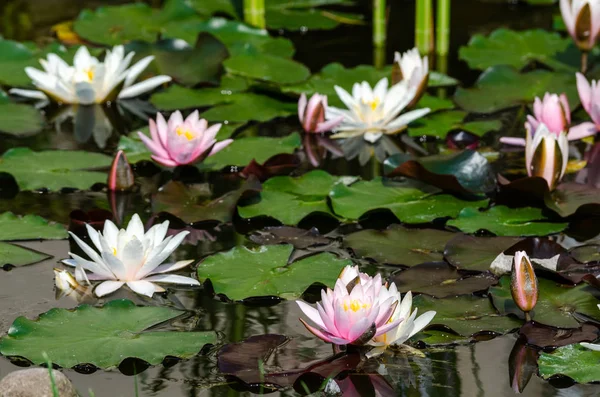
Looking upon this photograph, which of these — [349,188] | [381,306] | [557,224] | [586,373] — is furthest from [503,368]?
[349,188]

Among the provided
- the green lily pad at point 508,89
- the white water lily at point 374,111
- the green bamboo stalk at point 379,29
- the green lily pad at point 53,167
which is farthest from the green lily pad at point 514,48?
the green lily pad at point 53,167

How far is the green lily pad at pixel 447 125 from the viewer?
4.12m

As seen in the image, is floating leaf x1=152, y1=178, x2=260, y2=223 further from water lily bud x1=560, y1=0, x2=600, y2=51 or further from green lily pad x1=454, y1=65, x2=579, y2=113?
water lily bud x1=560, y1=0, x2=600, y2=51

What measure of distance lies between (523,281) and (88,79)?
102 inches

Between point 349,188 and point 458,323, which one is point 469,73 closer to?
point 349,188

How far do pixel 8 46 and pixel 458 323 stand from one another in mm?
3383

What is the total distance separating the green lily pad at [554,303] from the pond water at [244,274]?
0.4 inches

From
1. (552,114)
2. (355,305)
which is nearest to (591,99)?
(552,114)

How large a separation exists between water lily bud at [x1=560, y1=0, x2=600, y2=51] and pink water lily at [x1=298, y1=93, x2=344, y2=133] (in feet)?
4.17

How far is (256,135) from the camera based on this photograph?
164 inches

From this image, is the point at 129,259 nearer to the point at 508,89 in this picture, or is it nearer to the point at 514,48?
the point at 508,89

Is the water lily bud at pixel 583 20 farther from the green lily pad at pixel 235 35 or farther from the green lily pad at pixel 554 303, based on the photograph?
the green lily pad at pixel 554 303

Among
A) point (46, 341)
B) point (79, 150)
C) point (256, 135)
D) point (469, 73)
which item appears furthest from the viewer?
point (469, 73)

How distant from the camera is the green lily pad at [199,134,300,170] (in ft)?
12.3
